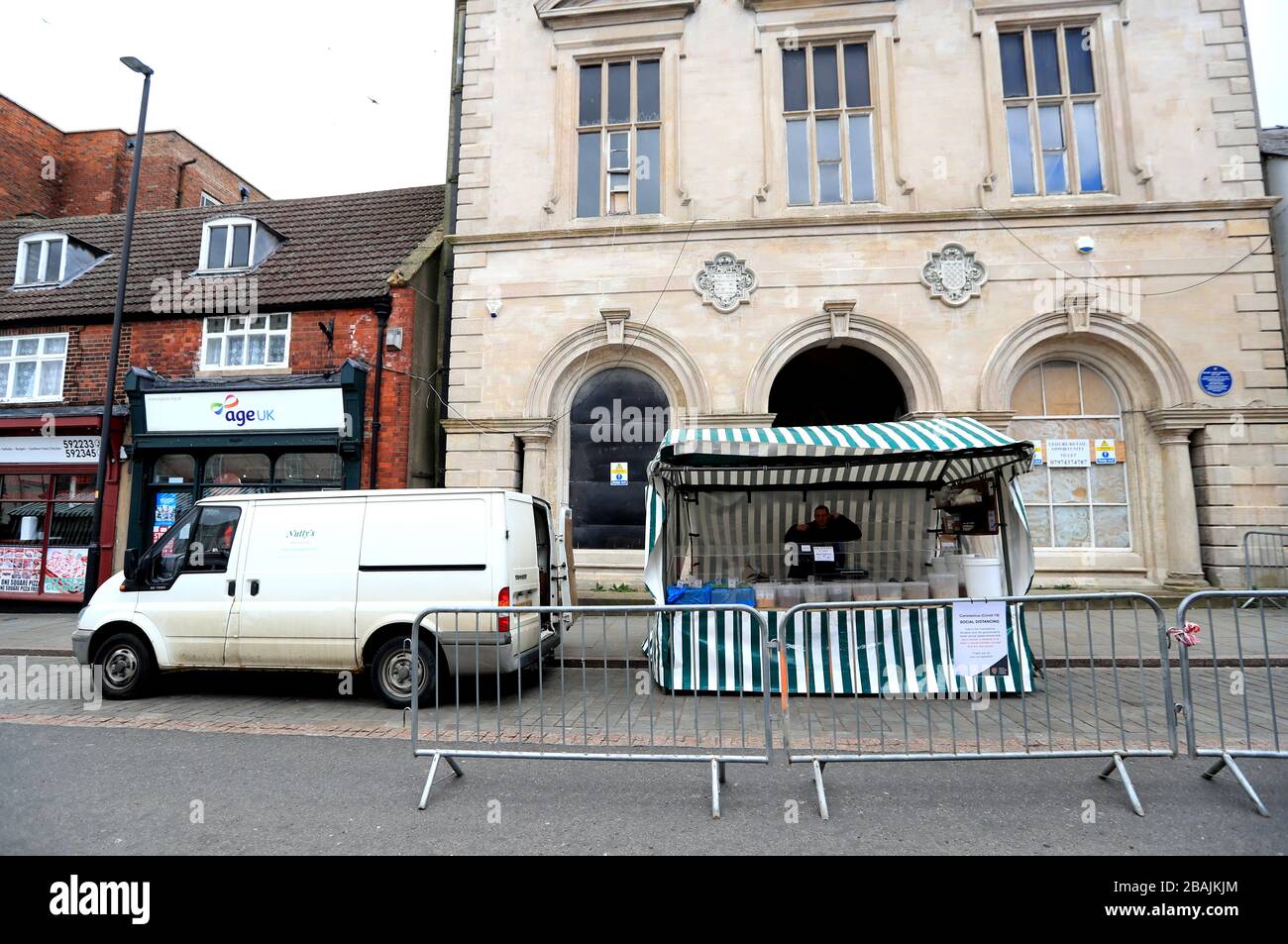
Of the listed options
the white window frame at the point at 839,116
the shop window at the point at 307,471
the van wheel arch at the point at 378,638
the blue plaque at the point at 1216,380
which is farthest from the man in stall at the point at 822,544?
the shop window at the point at 307,471

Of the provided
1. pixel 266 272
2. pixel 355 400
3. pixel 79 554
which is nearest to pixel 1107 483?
pixel 355 400

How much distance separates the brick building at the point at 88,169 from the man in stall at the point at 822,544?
939 inches

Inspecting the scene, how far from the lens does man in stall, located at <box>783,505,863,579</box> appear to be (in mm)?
8289

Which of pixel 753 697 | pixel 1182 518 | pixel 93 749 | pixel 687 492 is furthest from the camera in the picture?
pixel 1182 518

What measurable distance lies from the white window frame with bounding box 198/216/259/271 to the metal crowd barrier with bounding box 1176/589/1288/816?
16.8m

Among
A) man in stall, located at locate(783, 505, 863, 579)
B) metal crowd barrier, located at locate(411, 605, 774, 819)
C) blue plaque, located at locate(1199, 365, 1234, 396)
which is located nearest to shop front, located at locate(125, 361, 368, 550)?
metal crowd barrier, located at locate(411, 605, 774, 819)

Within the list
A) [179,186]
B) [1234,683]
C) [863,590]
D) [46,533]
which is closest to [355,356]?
[46,533]

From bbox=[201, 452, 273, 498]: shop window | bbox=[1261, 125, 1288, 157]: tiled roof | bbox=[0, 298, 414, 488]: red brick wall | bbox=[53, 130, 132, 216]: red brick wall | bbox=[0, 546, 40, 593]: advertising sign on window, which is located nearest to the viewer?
bbox=[1261, 125, 1288, 157]: tiled roof

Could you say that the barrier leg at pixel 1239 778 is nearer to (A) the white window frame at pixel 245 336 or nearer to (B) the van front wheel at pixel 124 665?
(B) the van front wheel at pixel 124 665

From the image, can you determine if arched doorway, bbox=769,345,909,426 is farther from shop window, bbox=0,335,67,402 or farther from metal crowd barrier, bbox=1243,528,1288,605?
shop window, bbox=0,335,67,402

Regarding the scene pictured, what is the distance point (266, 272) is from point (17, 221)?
941 cm
